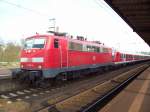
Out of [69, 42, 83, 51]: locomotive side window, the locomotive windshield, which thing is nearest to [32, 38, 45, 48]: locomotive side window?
the locomotive windshield

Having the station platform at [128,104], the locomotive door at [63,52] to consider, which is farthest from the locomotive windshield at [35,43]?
the station platform at [128,104]

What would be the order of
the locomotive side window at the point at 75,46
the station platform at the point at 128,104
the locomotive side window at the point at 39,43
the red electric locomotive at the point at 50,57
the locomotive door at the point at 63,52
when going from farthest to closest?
the locomotive side window at the point at 75,46 → the locomotive door at the point at 63,52 → the locomotive side window at the point at 39,43 → the red electric locomotive at the point at 50,57 → the station platform at the point at 128,104

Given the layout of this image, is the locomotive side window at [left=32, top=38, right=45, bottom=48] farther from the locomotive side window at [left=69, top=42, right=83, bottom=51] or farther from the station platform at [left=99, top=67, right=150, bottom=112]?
the station platform at [left=99, top=67, right=150, bottom=112]

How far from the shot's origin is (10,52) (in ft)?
221

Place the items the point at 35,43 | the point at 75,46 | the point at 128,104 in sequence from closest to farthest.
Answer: the point at 128,104 → the point at 35,43 → the point at 75,46

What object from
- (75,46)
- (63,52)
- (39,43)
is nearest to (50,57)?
(39,43)

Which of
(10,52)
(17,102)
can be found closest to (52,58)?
(17,102)

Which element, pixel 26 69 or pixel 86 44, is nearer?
pixel 26 69

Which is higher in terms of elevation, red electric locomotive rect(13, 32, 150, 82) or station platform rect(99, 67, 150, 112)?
red electric locomotive rect(13, 32, 150, 82)

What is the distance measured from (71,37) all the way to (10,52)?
49238mm

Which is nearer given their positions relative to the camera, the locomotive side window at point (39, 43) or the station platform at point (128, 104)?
the station platform at point (128, 104)

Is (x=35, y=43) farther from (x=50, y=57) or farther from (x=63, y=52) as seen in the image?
(x=63, y=52)

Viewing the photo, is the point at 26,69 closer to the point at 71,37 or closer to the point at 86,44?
the point at 71,37

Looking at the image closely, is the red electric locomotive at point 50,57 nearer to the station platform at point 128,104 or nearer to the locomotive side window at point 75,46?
the locomotive side window at point 75,46
